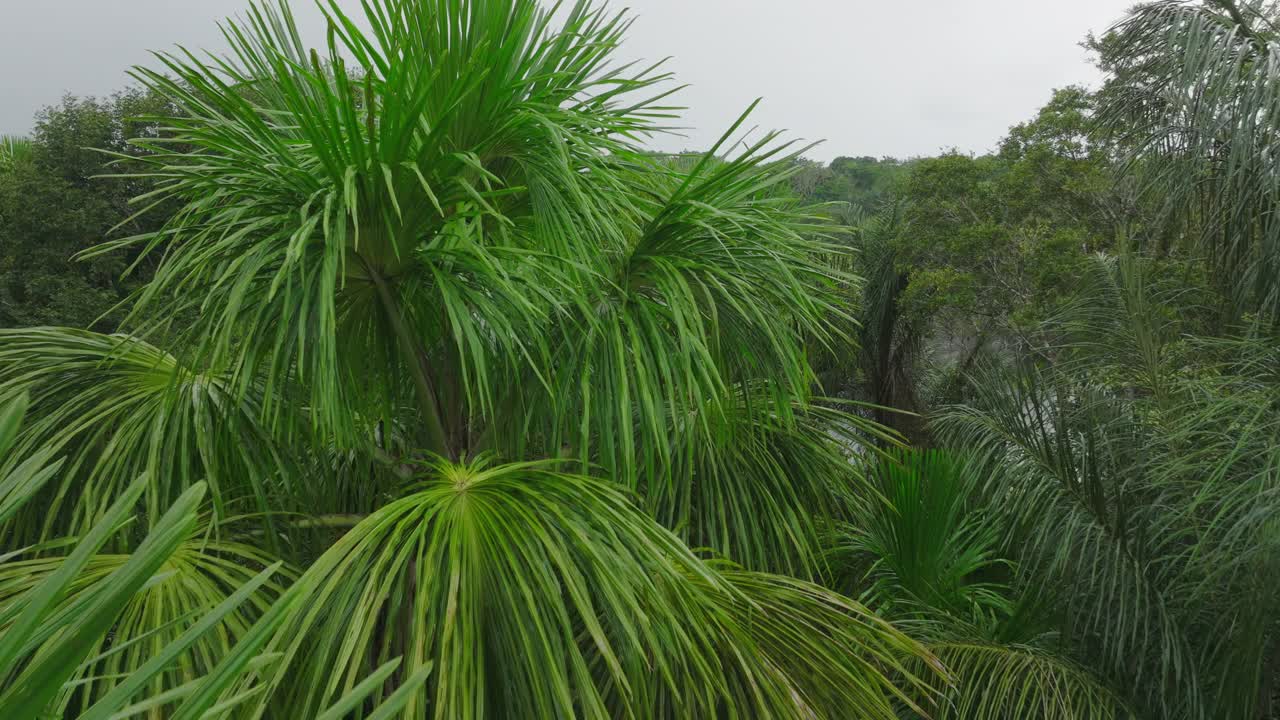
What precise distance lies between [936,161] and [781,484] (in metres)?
6.86

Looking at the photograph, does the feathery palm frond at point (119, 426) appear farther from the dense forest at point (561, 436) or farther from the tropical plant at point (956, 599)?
the tropical plant at point (956, 599)

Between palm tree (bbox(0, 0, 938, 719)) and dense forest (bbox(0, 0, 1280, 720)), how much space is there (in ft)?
0.04

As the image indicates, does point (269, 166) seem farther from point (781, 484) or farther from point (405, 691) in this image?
point (781, 484)

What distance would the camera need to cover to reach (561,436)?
6.37ft

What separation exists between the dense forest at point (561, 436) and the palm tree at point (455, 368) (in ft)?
0.04

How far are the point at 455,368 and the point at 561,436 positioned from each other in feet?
0.98

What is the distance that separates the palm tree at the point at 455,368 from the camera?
47.1 inches

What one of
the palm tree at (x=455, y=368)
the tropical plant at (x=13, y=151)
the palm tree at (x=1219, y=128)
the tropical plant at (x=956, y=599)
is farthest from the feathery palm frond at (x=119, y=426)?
the tropical plant at (x=13, y=151)

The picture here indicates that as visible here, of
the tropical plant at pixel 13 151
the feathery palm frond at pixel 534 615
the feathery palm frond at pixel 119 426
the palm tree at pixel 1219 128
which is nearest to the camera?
the feathery palm frond at pixel 534 615

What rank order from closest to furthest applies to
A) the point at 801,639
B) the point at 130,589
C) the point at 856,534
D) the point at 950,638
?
the point at 130,589 → the point at 801,639 → the point at 950,638 → the point at 856,534

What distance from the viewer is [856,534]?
3.34 m

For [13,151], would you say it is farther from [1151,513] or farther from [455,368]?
[1151,513]

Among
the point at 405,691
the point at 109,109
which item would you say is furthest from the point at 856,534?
the point at 109,109

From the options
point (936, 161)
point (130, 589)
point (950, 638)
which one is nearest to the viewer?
point (130, 589)
